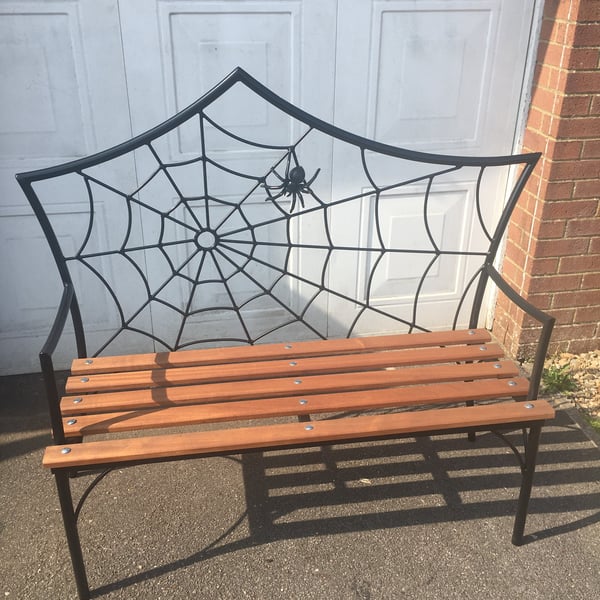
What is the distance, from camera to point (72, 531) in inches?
79.1

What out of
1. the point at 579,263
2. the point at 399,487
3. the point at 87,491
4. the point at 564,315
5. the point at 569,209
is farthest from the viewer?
the point at 564,315

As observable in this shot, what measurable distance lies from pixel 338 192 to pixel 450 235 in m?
0.60

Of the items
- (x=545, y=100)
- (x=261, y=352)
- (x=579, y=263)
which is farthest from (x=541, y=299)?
(x=261, y=352)

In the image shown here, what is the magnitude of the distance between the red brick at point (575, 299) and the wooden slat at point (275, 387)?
947mm

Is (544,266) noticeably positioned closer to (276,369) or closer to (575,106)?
(575,106)

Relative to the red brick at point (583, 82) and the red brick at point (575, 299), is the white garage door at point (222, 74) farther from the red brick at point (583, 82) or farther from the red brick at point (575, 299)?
the red brick at point (575, 299)

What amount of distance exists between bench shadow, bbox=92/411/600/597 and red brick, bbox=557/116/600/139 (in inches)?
47.8

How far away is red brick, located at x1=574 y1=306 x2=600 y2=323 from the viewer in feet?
10.7

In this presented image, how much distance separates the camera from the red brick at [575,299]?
321 cm

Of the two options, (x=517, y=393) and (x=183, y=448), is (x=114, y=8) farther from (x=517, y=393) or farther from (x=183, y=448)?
(x=517, y=393)

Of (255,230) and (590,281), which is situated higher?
(255,230)

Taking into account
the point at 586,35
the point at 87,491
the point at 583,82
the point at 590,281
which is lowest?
the point at 87,491

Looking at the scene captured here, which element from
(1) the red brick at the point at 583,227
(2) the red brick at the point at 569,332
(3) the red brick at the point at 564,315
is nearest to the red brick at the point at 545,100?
(1) the red brick at the point at 583,227

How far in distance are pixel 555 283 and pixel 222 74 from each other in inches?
67.5
